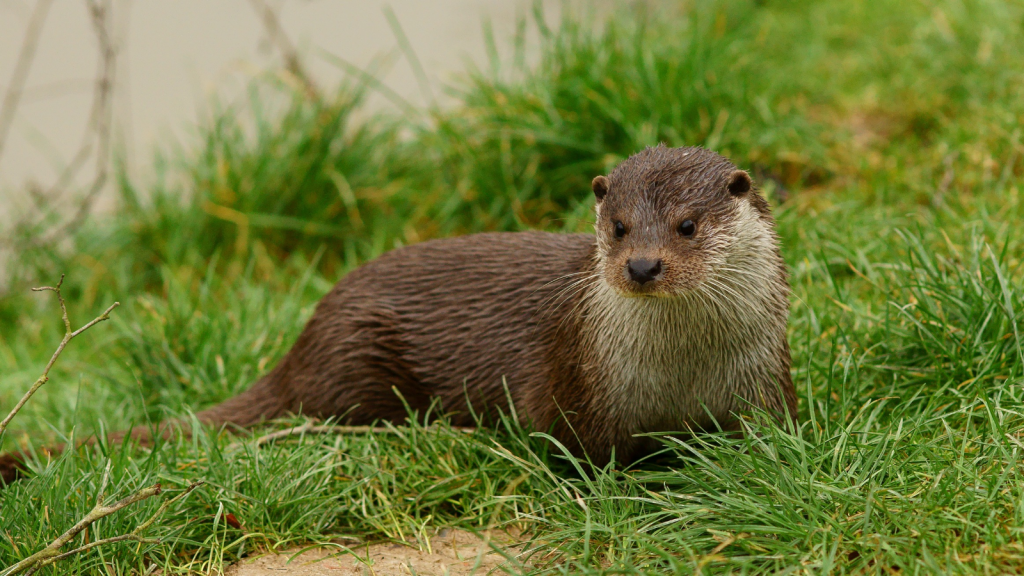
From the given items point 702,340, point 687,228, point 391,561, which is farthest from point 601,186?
point 391,561

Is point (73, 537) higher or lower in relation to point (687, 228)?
lower

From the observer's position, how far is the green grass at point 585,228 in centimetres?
213

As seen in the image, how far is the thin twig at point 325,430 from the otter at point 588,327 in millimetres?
69

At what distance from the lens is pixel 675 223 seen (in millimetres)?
2275

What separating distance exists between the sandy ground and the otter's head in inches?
26.6

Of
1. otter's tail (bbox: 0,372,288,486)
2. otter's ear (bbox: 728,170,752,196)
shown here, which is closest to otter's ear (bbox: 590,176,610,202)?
otter's ear (bbox: 728,170,752,196)

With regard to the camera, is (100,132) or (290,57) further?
(290,57)

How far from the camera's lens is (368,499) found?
2.50m

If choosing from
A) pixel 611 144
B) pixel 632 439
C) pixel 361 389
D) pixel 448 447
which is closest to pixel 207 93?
pixel 611 144

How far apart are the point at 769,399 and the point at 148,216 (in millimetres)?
2954

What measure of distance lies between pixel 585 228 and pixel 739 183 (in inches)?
51.3

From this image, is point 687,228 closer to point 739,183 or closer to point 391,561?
point 739,183

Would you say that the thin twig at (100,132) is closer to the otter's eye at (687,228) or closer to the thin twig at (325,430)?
the thin twig at (325,430)

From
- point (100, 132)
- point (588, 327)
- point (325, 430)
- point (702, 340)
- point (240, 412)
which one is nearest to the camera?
point (702, 340)
